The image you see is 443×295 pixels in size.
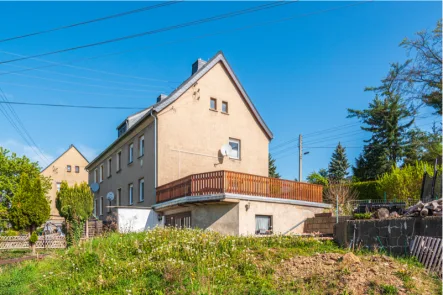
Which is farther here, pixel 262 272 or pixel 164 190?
Result: pixel 164 190

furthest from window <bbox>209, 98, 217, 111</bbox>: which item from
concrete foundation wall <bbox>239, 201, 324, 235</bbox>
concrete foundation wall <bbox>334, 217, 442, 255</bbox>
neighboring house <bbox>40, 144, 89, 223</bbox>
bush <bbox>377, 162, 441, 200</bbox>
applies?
neighboring house <bbox>40, 144, 89, 223</bbox>

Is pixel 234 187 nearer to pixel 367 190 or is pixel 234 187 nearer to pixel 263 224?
pixel 263 224

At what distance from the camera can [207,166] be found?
920 inches

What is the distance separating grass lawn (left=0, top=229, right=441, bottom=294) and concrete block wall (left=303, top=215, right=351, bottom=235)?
6594mm

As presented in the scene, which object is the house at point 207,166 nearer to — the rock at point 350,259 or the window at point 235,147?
the window at point 235,147

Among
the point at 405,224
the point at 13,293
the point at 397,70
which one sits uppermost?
the point at 397,70

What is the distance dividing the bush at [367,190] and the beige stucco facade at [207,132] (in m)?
9.30

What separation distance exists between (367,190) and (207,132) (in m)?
14.2

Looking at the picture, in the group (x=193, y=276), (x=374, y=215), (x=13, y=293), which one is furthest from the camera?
(x=374, y=215)

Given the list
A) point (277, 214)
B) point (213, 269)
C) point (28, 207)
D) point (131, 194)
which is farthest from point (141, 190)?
point (213, 269)

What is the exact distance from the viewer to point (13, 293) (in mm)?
9102

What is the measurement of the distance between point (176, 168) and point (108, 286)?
44.1 feet

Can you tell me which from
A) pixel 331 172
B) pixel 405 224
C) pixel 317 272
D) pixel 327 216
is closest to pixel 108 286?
pixel 317 272

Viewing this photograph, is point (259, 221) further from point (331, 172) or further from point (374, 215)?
point (331, 172)
